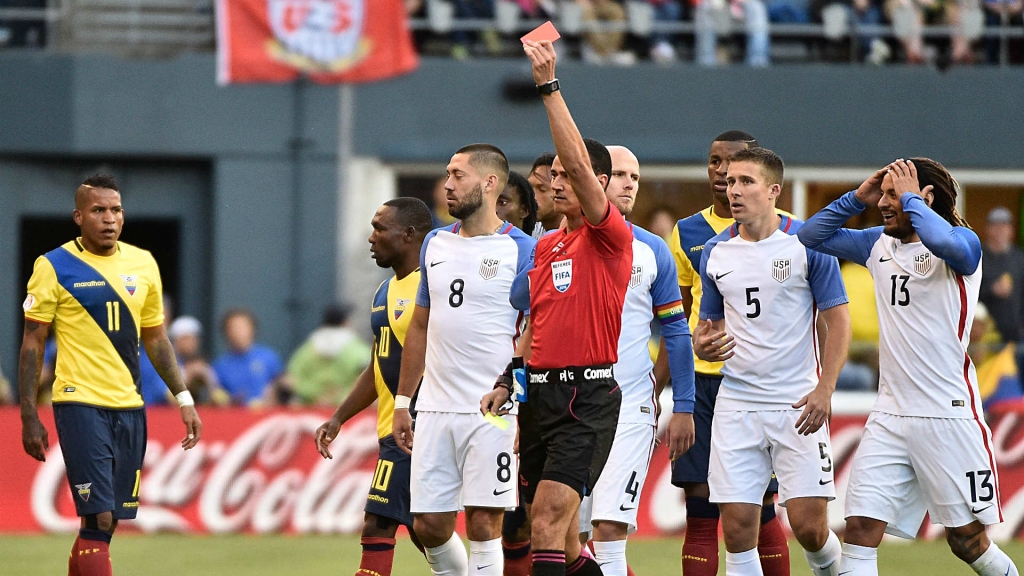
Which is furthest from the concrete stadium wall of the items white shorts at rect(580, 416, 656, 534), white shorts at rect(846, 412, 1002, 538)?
white shorts at rect(846, 412, 1002, 538)

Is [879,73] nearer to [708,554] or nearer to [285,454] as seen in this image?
[285,454]

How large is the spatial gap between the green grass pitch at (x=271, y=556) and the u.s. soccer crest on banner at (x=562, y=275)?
4.39 meters

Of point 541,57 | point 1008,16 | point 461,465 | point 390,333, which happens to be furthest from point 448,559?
point 1008,16

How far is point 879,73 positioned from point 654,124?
2737 millimetres

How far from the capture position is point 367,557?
26.9 ft

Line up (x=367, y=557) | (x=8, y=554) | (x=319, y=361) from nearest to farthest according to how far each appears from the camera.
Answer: (x=367, y=557), (x=8, y=554), (x=319, y=361)

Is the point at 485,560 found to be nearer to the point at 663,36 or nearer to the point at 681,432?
the point at 681,432

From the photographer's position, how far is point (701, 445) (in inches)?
336

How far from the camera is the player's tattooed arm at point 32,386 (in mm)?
8445

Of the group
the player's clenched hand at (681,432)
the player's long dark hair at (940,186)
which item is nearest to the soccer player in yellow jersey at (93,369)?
the player's clenched hand at (681,432)

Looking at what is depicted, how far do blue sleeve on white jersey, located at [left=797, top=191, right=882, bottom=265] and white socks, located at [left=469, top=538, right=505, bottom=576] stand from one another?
2254 mm

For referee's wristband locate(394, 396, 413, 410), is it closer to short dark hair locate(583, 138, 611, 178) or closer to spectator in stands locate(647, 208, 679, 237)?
short dark hair locate(583, 138, 611, 178)

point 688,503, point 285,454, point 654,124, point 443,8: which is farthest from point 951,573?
point 443,8

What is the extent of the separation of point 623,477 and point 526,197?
2.06 meters
